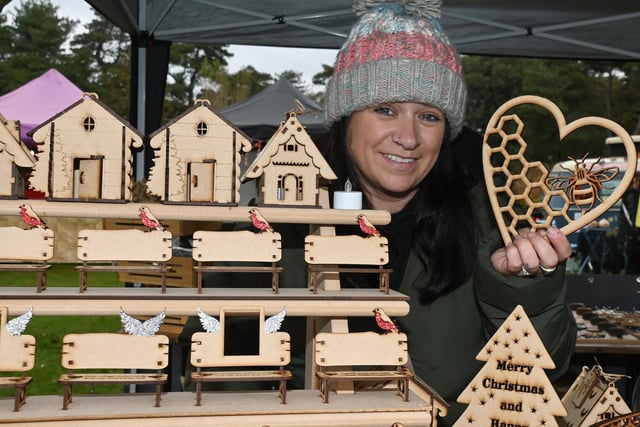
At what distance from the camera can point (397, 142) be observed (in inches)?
67.2

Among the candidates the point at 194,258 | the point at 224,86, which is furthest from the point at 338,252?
the point at 224,86

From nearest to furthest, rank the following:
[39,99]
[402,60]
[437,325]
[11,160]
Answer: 1. [11,160]
2. [402,60]
3. [437,325]
4. [39,99]

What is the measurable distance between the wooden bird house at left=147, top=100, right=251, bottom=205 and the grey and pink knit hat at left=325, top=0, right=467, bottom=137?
1.36ft

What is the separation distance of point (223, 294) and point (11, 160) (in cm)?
50

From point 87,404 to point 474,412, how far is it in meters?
0.76

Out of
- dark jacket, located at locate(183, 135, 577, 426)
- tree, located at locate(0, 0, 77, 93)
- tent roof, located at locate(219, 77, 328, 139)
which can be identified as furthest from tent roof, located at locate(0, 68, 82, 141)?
tree, located at locate(0, 0, 77, 93)

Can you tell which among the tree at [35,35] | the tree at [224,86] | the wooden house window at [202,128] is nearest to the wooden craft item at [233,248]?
the wooden house window at [202,128]

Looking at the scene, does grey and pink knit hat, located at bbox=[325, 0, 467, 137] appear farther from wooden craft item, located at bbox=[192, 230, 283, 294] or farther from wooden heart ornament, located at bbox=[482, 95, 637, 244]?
wooden craft item, located at bbox=[192, 230, 283, 294]

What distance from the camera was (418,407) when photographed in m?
1.29

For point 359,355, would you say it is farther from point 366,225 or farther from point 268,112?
point 268,112

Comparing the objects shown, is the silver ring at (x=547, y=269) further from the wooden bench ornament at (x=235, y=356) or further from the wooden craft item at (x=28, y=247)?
the wooden craft item at (x=28, y=247)

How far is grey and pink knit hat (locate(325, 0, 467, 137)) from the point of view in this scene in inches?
63.7

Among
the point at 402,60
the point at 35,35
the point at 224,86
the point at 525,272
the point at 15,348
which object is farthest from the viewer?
the point at 224,86

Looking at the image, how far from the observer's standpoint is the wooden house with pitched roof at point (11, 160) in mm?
1322
